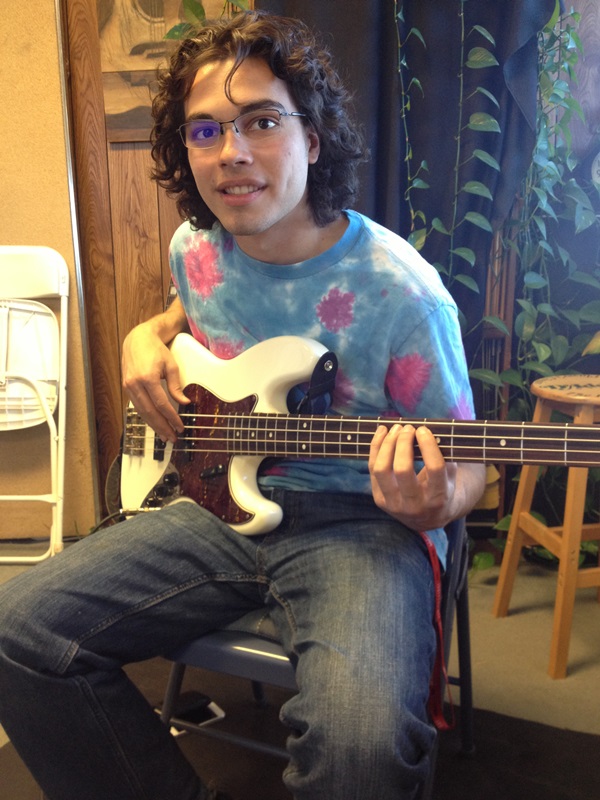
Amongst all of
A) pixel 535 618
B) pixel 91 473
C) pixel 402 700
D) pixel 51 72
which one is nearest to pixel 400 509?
pixel 402 700

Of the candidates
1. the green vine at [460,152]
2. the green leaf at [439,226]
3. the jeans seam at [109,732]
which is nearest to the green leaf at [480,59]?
the green vine at [460,152]

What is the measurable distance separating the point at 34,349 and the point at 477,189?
1.46 meters

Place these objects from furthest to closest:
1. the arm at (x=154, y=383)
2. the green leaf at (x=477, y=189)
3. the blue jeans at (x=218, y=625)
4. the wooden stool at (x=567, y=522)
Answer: the green leaf at (x=477, y=189), the wooden stool at (x=567, y=522), the arm at (x=154, y=383), the blue jeans at (x=218, y=625)

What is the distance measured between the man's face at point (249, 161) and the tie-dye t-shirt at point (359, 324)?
0.28ft

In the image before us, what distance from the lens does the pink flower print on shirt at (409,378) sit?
45.9 inches

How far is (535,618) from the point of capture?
207 cm

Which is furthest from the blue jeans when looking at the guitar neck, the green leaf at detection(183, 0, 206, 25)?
the green leaf at detection(183, 0, 206, 25)

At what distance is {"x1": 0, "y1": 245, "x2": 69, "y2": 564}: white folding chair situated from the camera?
232cm

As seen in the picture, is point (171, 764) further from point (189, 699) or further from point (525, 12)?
point (525, 12)

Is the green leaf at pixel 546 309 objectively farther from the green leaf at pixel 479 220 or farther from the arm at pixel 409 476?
the arm at pixel 409 476

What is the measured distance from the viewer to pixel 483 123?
2.04 meters

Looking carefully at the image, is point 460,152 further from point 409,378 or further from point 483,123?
point 409,378

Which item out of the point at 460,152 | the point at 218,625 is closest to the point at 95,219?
the point at 460,152

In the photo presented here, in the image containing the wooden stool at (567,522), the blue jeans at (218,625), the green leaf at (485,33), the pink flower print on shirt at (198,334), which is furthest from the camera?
the green leaf at (485,33)
